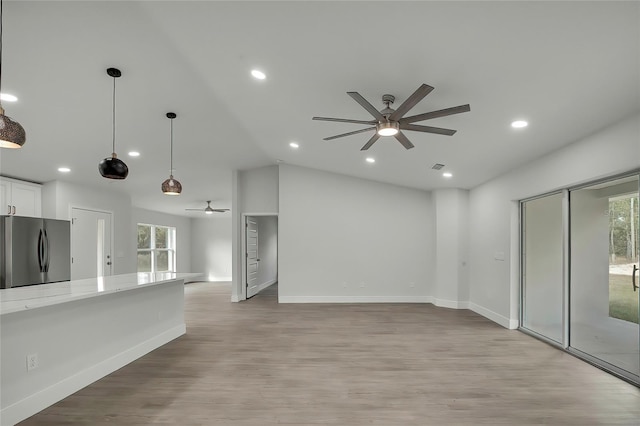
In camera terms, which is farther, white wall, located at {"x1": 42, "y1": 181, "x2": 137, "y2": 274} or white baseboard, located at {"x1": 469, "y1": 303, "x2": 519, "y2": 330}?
white wall, located at {"x1": 42, "y1": 181, "x2": 137, "y2": 274}

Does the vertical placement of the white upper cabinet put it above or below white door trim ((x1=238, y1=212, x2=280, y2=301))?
above

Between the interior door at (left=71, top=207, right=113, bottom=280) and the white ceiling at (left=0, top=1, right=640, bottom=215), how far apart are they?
5.59 feet

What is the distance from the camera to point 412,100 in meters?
2.67

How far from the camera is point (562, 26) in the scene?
2.14 metres

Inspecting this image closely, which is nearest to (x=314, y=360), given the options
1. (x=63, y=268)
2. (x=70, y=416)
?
(x=70, y=416)

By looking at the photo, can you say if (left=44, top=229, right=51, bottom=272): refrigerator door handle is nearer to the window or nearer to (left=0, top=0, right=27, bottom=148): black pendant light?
the window

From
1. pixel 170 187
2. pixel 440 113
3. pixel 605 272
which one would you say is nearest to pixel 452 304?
pixel 605 272

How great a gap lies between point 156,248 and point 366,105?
1011 cm

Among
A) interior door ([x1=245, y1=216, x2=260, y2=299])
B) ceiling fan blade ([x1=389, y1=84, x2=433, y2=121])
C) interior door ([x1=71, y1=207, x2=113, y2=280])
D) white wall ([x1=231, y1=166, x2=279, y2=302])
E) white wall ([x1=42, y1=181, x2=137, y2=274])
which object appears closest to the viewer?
ceiling fan blade ([x1=389, y1=84, x2=433, y2=121])

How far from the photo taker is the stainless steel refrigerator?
518 centimetres

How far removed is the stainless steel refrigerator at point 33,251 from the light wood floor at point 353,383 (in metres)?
2.92

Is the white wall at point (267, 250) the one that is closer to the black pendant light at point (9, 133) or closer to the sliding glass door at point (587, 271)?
the sliding glass door at point (587, 271)

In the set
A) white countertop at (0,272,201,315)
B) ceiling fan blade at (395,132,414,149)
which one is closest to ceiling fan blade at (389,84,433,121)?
ceiling fan blade at (395,132,414,149)

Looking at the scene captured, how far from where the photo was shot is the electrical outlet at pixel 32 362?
2.64m
